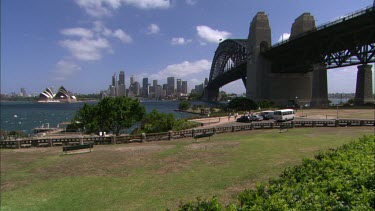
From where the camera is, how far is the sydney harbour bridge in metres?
66.1

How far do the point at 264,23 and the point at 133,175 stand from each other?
3652 inches

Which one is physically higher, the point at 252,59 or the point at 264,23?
the point at 264,23

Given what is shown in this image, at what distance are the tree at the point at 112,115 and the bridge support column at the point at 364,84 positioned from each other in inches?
2145

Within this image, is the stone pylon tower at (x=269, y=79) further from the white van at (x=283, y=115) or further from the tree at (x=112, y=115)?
the tree at (x=112, y=115)

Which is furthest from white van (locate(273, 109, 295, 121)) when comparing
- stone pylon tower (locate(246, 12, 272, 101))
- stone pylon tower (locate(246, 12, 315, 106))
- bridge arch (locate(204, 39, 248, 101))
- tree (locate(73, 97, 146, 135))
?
bridge arch (locate(204, 39, 248, 101))

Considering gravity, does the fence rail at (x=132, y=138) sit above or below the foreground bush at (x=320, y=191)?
below

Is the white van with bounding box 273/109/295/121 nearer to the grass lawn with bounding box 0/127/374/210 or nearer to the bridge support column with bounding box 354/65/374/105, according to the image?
the grass lawn with bounding box 0/127/374/210

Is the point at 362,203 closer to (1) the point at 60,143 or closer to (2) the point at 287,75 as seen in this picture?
(1) the point at 60,143

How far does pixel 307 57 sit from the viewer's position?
85.7 m

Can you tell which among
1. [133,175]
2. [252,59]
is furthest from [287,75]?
[133,175]

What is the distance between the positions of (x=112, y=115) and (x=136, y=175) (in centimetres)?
3885

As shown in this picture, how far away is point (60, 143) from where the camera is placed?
25938 millimetres

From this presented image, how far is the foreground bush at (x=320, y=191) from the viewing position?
6.16 metres

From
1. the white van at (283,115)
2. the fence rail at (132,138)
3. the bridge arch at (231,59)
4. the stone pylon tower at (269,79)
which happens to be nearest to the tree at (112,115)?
the fence rail at (132,138)
